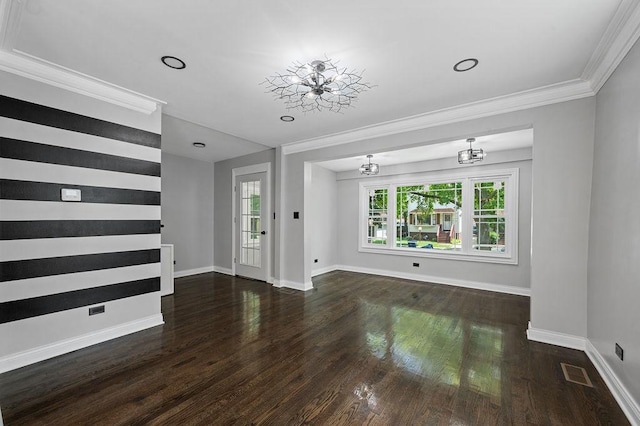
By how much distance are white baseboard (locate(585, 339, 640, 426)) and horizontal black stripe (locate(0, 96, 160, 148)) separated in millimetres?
4841

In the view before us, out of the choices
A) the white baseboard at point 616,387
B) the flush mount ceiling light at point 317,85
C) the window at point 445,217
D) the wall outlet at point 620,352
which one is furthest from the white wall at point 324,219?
the wall outlet at point 620,352

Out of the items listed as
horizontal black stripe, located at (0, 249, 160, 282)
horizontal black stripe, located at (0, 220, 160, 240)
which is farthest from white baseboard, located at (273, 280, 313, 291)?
horizontal black stripe, located at (0, 220, 160, 240)

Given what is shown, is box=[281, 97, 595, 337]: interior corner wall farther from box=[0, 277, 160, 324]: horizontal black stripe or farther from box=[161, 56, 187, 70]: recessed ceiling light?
box=[0, 277, 160, 324]: horizontal black stripe

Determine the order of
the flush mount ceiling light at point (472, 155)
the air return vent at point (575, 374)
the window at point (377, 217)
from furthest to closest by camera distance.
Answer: the window at point (377, 217)
the flush mount ceiling light at point (472, 155)
the air return vent at point (575, 374)

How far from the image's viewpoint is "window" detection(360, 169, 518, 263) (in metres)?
5.04

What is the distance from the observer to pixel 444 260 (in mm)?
5523

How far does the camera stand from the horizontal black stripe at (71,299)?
7.83ft

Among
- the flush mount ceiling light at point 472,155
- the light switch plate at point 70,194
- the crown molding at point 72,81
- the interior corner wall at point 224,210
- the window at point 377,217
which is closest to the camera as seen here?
the crown molding at point 72,81

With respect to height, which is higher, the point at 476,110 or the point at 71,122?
the point at 476,110

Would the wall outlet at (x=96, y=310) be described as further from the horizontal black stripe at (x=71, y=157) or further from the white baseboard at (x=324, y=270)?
the white baseboard at (x=324, y=270)

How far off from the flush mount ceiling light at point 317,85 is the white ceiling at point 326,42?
0.34 ft

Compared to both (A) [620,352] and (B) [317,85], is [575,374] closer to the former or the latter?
(A) [620,352]

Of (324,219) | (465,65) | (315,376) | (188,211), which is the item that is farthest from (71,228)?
(324,219)

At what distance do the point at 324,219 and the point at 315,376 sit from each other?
180 inches
